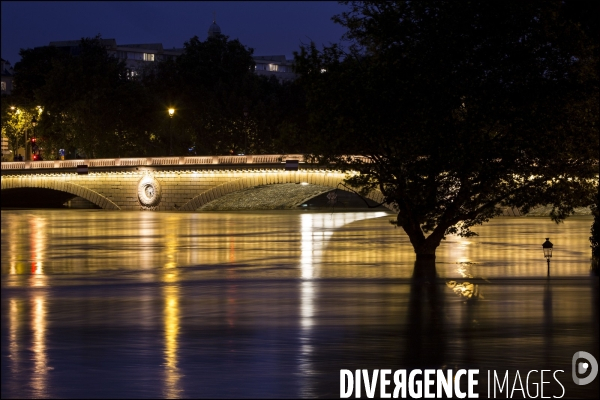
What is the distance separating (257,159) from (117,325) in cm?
6194

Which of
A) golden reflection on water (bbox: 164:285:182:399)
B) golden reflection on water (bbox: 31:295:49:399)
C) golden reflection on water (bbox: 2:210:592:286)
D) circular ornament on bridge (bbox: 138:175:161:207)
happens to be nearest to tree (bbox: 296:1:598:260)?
golden reflection on water (bbox: 2:210:592:286)

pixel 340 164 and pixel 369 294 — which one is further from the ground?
pixel 340 164

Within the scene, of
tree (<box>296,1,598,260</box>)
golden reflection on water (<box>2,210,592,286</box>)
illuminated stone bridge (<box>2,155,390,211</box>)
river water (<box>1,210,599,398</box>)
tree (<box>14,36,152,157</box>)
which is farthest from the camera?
tree (<box>14,36,152,157</box>)

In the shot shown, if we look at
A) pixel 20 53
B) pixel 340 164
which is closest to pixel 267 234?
pixel 340 164

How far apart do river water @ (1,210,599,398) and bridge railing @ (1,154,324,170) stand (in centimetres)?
3475

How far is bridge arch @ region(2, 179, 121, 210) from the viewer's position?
307 ft

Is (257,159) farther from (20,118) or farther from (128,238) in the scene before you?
(20,118)

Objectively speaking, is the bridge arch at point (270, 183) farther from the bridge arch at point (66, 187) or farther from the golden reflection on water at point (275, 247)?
the bridge arch at point (66, 187)

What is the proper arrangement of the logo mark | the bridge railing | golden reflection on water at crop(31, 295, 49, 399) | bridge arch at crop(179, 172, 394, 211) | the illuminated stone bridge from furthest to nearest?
the bridge railing → the illuminated stone bridge → bridge arch at crop(179, 172, 394, 211) → the logo mark → golden reflection on water at crop(31, 295, 49, 399)

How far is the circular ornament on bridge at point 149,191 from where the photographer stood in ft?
297

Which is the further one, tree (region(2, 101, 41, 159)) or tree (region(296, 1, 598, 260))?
tree (region(2, 101, 41, 159))

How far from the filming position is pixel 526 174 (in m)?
33.2

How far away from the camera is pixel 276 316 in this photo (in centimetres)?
2309

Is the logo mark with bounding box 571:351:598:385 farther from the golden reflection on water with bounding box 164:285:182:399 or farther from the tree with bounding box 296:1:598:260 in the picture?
the tree with bounding box 296:1:598:260
